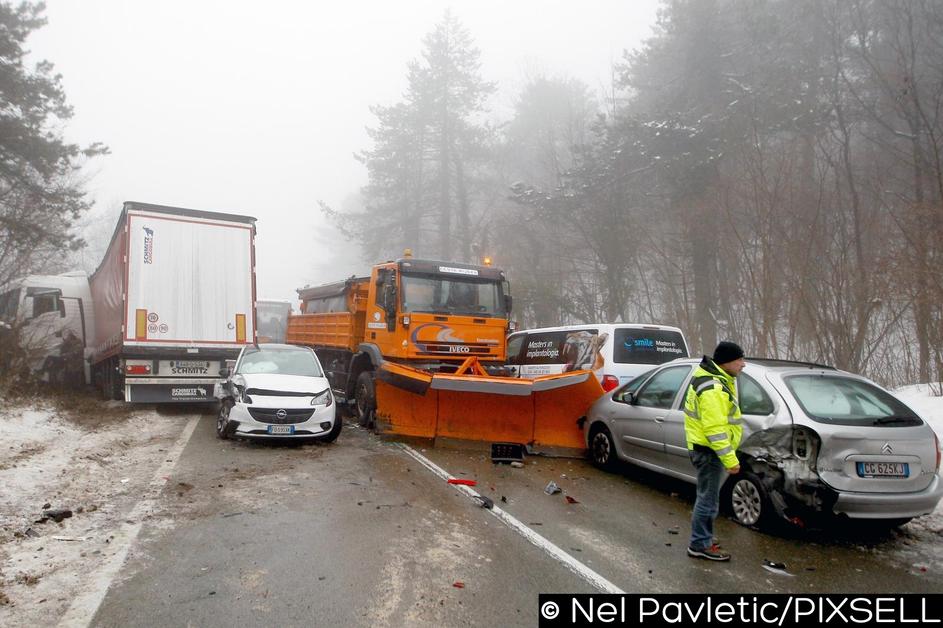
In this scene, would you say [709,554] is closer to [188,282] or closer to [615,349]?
[615,349]

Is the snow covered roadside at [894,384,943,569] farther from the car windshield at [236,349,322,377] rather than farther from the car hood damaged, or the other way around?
the car windshield at [236,349,322,377]

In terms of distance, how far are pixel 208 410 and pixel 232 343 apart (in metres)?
1.85

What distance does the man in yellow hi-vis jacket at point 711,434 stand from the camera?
500 centimetres

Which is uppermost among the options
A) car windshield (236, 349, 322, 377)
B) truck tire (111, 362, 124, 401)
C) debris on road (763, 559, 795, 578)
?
car windshield (236, 349, 322, 377)

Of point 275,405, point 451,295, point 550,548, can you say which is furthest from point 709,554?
point 451,295

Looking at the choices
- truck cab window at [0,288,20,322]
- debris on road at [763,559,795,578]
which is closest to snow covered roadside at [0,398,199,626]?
truck cab window at [0,288,20,322]

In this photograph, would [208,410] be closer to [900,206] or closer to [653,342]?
[653,342]

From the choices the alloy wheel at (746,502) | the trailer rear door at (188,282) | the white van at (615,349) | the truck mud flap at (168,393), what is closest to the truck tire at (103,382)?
the truck mud flap at (168,393)

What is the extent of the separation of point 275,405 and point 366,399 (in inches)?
90.0

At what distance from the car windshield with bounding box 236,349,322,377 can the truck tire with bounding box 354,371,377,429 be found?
35.5 inches

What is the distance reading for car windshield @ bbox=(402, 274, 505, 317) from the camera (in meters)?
10.9

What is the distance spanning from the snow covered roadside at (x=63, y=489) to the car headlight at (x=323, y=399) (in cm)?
220

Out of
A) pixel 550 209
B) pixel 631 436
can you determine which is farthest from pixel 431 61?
pixel 631 436

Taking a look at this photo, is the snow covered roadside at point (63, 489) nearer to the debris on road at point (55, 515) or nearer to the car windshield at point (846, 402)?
the debris on road at point (55, 515)
